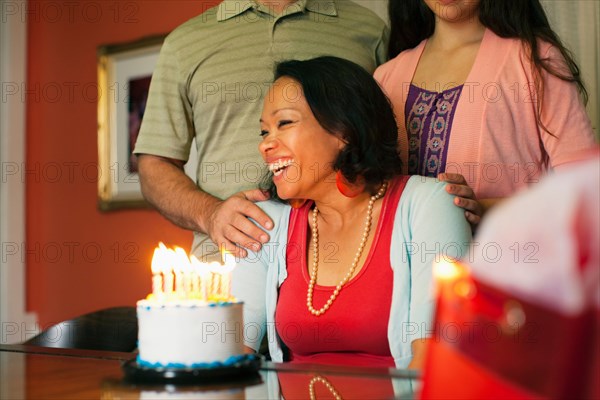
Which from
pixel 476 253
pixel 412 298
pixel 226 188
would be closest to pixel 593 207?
pixel 476 253

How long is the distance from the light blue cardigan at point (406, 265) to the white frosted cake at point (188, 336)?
0.53 meters

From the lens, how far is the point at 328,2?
2.29m

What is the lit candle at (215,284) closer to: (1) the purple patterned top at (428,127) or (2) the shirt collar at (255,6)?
(1) the purple patterned top at (428,127)

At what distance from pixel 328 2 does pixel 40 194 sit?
2.65 metres

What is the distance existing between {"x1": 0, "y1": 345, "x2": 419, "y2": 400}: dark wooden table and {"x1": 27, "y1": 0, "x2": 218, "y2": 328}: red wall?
7.99 feet

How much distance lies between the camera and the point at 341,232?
1.77m

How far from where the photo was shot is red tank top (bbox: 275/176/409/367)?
1.61 metres

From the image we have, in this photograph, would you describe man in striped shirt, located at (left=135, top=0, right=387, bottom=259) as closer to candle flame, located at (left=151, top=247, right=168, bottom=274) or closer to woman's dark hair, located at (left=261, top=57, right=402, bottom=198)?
woman's dark hair, located at (left=261, top=57, right=402, bottom=198)

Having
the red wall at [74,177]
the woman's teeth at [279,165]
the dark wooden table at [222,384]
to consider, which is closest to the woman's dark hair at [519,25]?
the woman's teeth at [279,165]

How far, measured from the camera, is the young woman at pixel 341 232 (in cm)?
161

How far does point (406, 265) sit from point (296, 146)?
358 mm

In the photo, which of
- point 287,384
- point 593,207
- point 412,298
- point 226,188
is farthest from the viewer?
point 226,188

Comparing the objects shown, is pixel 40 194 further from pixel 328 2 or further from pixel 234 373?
pixel 234 373

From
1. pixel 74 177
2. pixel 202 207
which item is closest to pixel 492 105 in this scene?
pixel 202 207
